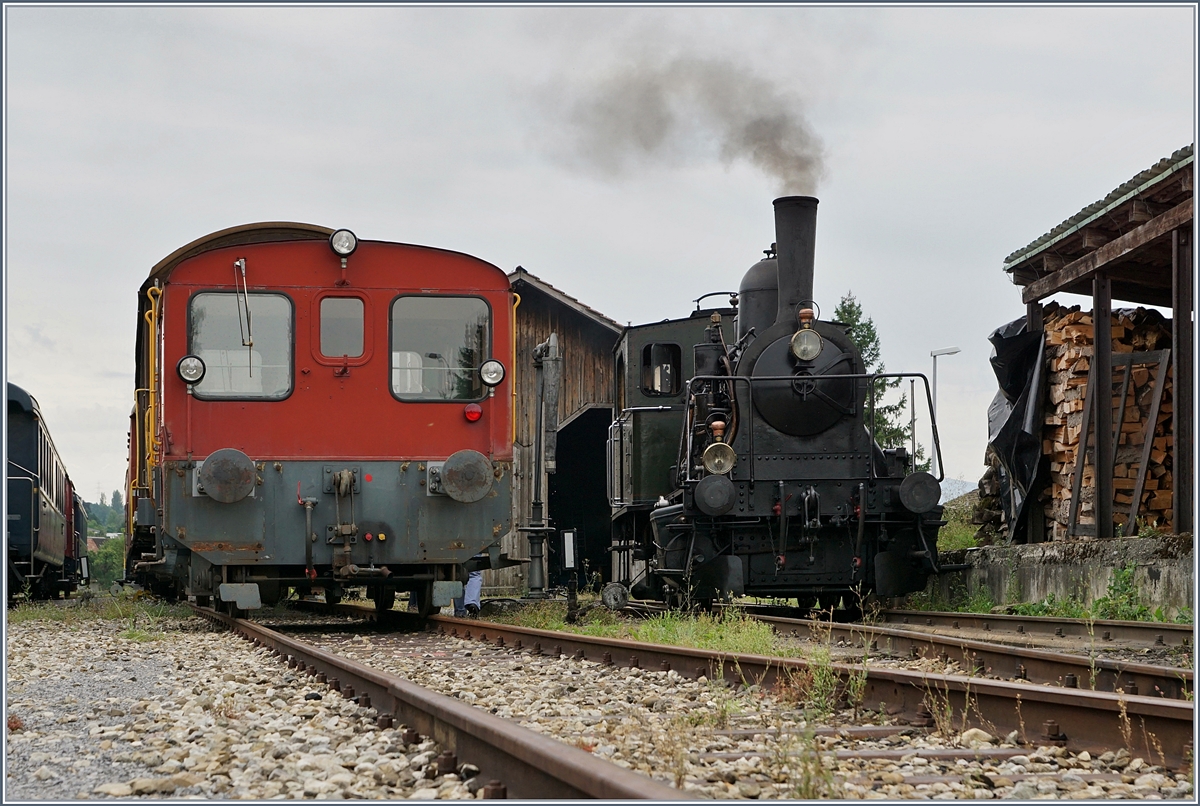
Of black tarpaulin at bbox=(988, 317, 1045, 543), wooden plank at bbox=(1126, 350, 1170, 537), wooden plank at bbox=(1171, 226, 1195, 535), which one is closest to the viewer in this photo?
wooden plank at bbox=(1171, 226, 1195, 535)

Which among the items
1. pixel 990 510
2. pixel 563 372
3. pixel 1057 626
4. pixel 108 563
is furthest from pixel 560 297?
pixel 108 563

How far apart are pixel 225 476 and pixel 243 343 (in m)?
1.13

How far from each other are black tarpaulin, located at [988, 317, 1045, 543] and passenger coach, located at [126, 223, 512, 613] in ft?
21.2

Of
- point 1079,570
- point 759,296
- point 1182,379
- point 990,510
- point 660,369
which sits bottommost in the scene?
point 1079,570

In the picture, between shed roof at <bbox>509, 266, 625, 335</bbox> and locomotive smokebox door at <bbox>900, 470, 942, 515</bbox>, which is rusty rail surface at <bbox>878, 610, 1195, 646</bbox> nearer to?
locomotive smokebox door at <bbox>900, 470, 942, 515</bbox>

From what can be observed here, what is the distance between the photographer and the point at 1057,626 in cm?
879

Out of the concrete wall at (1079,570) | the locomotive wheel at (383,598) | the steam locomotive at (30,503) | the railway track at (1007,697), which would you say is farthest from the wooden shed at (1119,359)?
the steam locomotive at (30,503)

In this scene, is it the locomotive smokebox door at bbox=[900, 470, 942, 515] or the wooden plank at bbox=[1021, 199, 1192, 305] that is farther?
the wooden plank at bbox=[1021, 199, 1192, 305]

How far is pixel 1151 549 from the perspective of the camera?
393 inches

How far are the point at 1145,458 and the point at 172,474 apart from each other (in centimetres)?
892

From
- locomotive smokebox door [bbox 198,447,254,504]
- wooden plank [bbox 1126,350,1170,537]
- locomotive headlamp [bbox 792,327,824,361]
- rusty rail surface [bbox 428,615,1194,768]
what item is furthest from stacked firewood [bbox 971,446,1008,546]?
rusty rail surface [bbox 428,615,1194,768]

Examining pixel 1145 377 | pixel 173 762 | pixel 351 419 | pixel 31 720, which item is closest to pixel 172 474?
pixel 351 419

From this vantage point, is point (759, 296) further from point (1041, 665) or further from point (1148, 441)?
point (1041, 665)

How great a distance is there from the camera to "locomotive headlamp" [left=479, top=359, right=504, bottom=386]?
977cm
